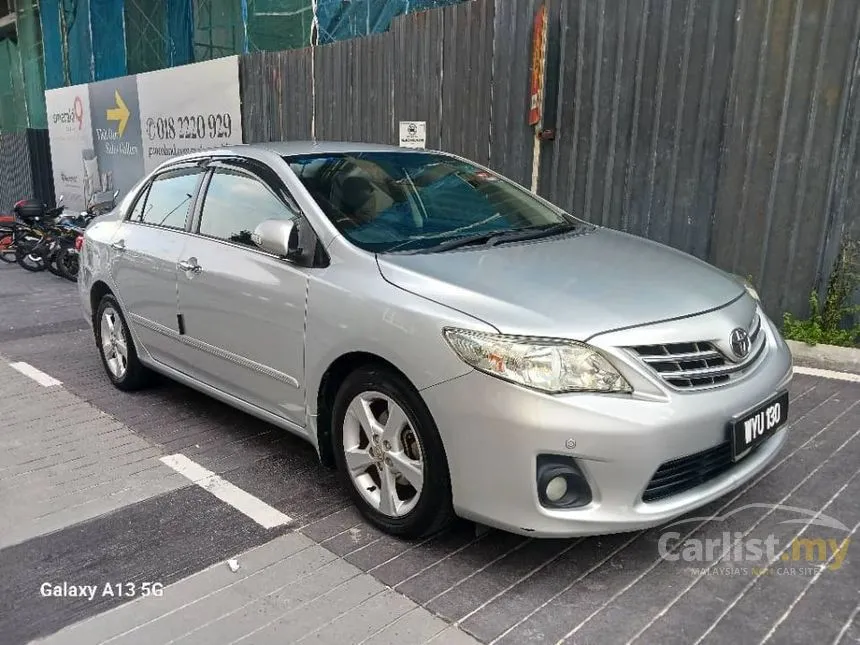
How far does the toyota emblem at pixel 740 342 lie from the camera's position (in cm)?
278

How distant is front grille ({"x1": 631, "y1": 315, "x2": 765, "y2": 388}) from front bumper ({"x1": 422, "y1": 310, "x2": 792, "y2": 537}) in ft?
0.17

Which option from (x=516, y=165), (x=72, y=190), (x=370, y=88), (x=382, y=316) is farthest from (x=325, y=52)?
(x=72, y=190)

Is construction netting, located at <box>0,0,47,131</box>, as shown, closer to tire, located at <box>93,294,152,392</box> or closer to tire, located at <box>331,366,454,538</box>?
tire, located at <box>93,294,152,392</box>

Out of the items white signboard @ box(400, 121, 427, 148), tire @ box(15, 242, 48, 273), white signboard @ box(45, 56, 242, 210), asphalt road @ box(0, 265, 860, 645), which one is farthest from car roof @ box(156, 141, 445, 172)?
tire @ box(15, 242, 48, 273)

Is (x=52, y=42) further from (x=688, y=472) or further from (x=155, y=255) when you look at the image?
(x=688, y=472)

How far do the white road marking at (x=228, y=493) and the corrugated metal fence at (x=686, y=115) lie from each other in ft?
13.7

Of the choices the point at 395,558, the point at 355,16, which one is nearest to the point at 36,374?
the point at 395,558

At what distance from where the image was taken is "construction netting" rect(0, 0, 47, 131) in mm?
18969

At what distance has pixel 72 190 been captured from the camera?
15031 millimetres

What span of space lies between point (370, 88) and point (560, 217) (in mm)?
5146

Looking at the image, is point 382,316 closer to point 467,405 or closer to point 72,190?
point 467,405

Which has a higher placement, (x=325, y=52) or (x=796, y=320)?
(x=325, y=52)

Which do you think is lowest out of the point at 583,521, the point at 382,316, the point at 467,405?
the point at 583,521

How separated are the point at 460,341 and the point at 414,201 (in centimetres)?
125
